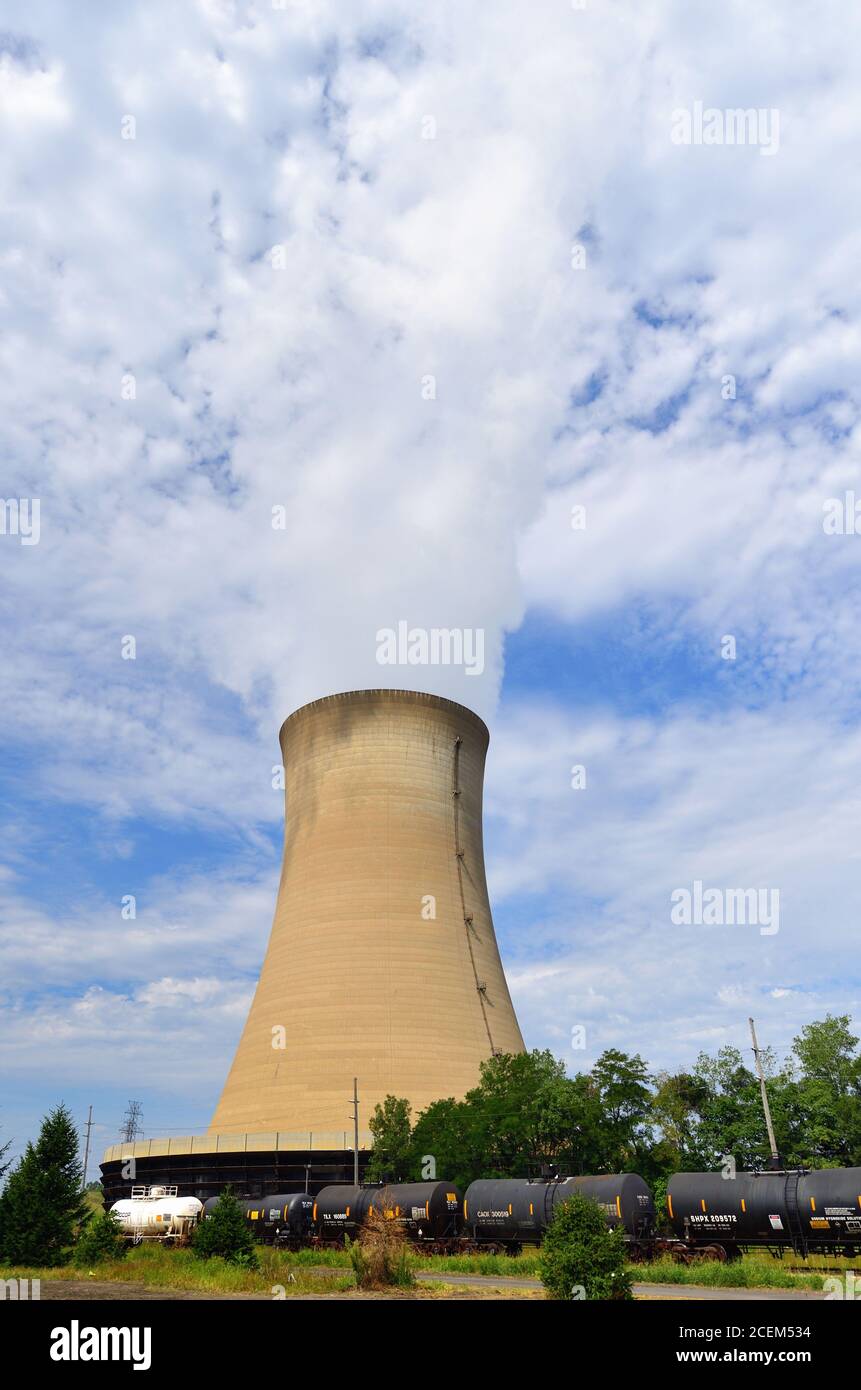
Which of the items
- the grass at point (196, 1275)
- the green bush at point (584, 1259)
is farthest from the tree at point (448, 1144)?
the green bush at point (584, 1259)

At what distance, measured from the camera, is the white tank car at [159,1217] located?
2809cm

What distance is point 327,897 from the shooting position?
34.7 metres

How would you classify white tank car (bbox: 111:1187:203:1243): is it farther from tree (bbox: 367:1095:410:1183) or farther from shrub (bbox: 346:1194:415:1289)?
shrub (bbox: 346:1194:415:1289)

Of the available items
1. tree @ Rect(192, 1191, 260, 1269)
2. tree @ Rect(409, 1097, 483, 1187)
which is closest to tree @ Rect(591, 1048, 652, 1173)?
tree @ Rect(409, 1097, 483, 1187)

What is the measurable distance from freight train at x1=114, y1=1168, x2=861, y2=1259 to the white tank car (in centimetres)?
391

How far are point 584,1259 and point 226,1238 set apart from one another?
35.5 feet

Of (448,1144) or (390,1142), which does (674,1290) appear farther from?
(390,1142)

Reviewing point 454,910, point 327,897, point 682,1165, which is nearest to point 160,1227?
point 327,897

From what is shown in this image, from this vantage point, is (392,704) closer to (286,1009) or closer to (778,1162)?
(286,1009)

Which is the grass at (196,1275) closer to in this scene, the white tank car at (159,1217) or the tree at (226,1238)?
the tree at (226,1238)

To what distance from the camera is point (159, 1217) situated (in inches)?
1131

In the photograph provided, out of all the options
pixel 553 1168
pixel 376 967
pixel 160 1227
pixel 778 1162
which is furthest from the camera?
pixel 376 967

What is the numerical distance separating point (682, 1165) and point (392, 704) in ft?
61.8
